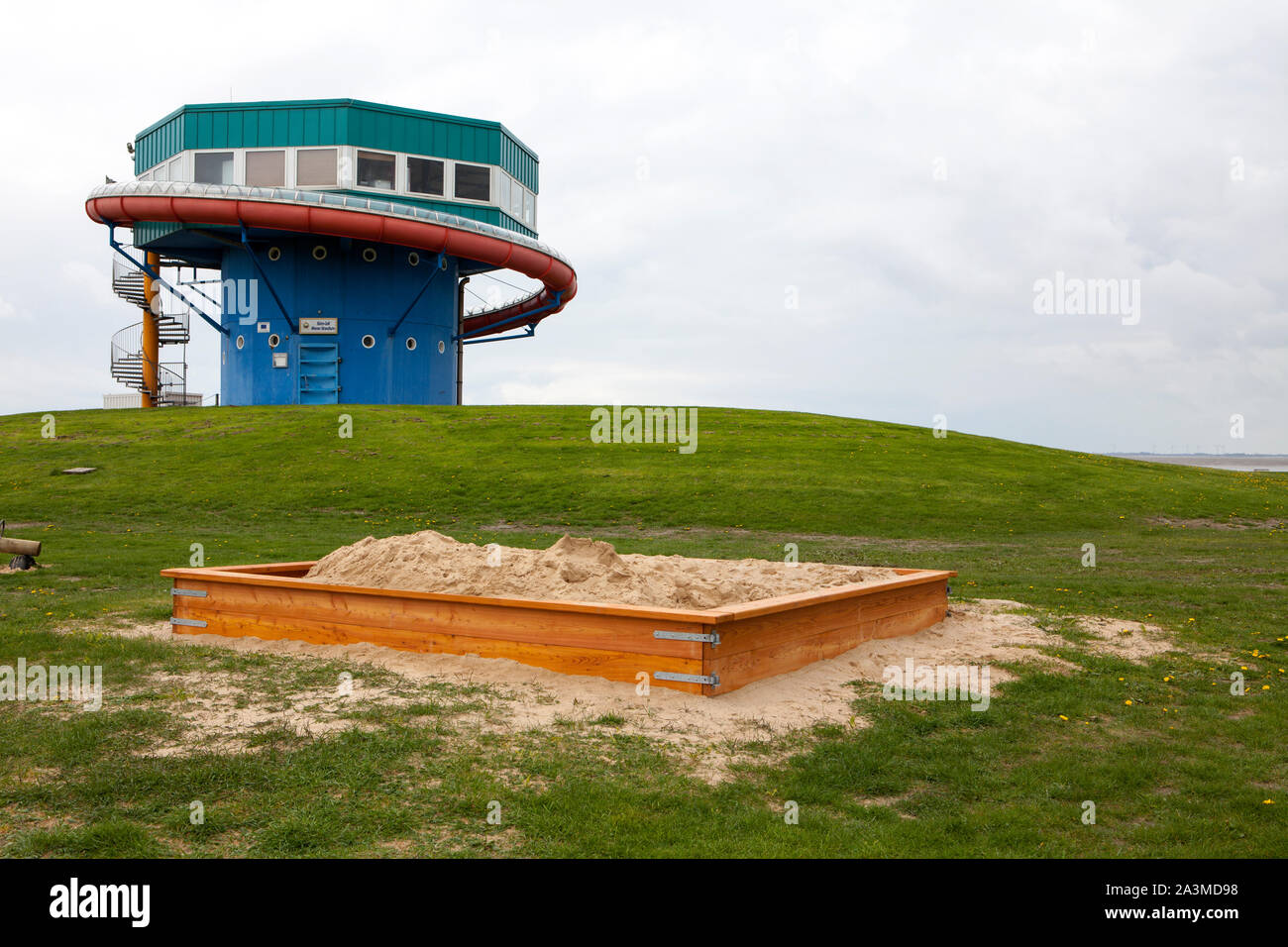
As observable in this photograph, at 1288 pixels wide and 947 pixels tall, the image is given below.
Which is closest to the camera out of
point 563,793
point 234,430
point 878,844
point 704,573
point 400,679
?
point 878,844

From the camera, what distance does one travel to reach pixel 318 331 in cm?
3744

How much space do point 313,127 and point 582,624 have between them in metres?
35.1

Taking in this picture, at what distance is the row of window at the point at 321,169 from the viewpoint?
36719 mm

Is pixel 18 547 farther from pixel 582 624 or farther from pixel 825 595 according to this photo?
pixel 825 595

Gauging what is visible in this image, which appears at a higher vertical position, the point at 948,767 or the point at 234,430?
the point at 234,430

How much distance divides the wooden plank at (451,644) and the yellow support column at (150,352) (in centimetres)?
3710

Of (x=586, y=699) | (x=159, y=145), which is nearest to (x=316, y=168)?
(x=159, y=145)

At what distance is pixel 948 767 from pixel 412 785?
3137 millimetres

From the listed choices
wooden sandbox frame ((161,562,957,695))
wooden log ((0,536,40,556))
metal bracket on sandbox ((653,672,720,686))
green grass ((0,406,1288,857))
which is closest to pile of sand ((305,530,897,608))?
wooden sandbox frame ((161,562,957,695))

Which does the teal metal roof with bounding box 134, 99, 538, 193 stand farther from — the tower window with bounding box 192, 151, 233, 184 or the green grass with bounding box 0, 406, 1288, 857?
the green grass with bounding box 0, 406, 1288, 857

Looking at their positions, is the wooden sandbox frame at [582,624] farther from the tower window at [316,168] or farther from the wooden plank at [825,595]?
the tower window at [316,168]

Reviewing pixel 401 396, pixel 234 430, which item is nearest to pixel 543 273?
pixel 401 396

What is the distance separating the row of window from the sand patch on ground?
31.4m
